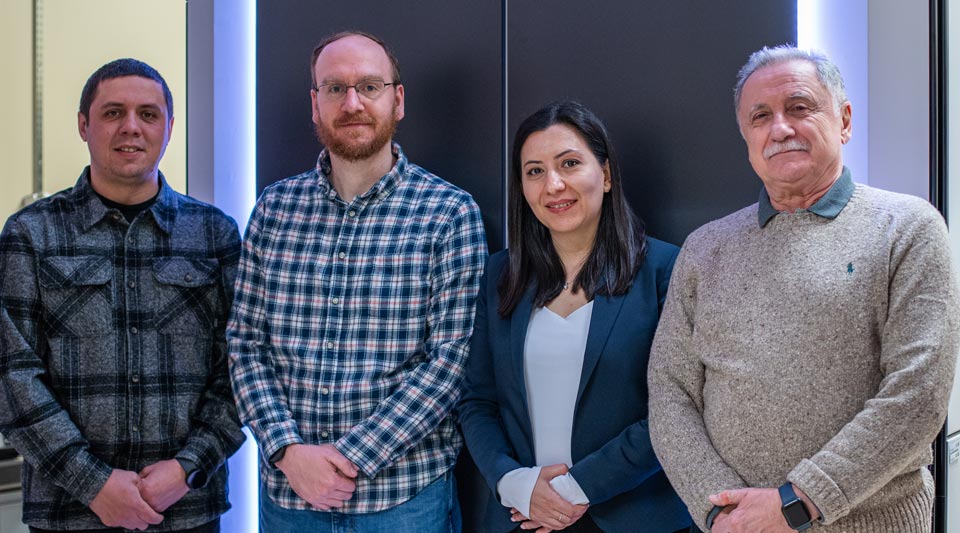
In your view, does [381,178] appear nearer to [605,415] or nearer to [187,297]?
[187,297]

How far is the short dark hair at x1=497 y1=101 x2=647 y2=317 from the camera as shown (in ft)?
6.56

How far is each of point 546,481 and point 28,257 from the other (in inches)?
58.2

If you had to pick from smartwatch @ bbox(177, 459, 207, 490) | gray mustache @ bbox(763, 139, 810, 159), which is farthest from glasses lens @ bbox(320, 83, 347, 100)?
gray mustache @ bbox(763, 139, 810, 159)

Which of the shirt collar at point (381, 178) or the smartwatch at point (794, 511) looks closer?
the smartwatch at point (794, 511)

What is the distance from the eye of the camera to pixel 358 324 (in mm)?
2209

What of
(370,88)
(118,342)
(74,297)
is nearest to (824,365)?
(370,88)

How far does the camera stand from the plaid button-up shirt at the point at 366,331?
212 centimetres

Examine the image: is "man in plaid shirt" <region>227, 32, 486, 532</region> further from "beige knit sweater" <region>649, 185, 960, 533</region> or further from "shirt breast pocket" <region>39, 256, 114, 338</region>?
"beige knit sweater" <region>649, 185, 960, 533</region>

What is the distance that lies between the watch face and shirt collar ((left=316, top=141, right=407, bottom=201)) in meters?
1.32

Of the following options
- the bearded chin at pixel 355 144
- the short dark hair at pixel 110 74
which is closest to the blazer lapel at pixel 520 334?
the bearded chin at pixel 355 144

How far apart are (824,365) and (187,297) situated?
65.4 inches

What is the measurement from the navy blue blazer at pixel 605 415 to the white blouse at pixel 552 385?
2 cm

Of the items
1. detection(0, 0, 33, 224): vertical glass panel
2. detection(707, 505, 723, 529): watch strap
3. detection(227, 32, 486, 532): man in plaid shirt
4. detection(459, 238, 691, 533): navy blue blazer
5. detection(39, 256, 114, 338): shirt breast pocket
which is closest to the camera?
detection(707, 505, 723, 529): watch strap

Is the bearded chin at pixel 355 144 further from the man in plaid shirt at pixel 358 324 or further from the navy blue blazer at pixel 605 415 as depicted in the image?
the navy blue blazer at pixel 605 415
